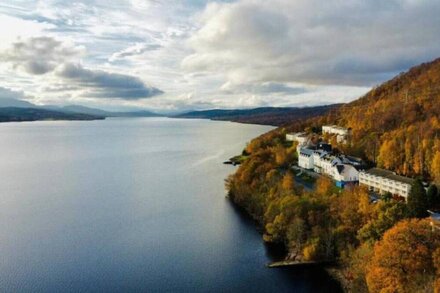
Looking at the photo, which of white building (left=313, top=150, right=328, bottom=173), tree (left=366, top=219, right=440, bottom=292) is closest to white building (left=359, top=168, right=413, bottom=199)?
white building (left=313, top=150, right=328, bottom=173)

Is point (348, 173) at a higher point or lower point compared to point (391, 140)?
lower

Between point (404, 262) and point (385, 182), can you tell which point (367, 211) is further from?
point (385, 182)

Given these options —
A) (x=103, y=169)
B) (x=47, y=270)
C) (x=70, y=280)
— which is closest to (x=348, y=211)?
(x=70, y=280)

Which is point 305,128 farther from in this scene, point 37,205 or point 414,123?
point 37,205

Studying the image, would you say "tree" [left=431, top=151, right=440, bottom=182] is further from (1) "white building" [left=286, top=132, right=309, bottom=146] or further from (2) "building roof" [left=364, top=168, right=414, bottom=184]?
(1) "white building" [left=286, top=132, right=309, bottom=146]

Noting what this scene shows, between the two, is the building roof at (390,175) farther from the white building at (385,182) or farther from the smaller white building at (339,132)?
the smaller white building at (339,132)
